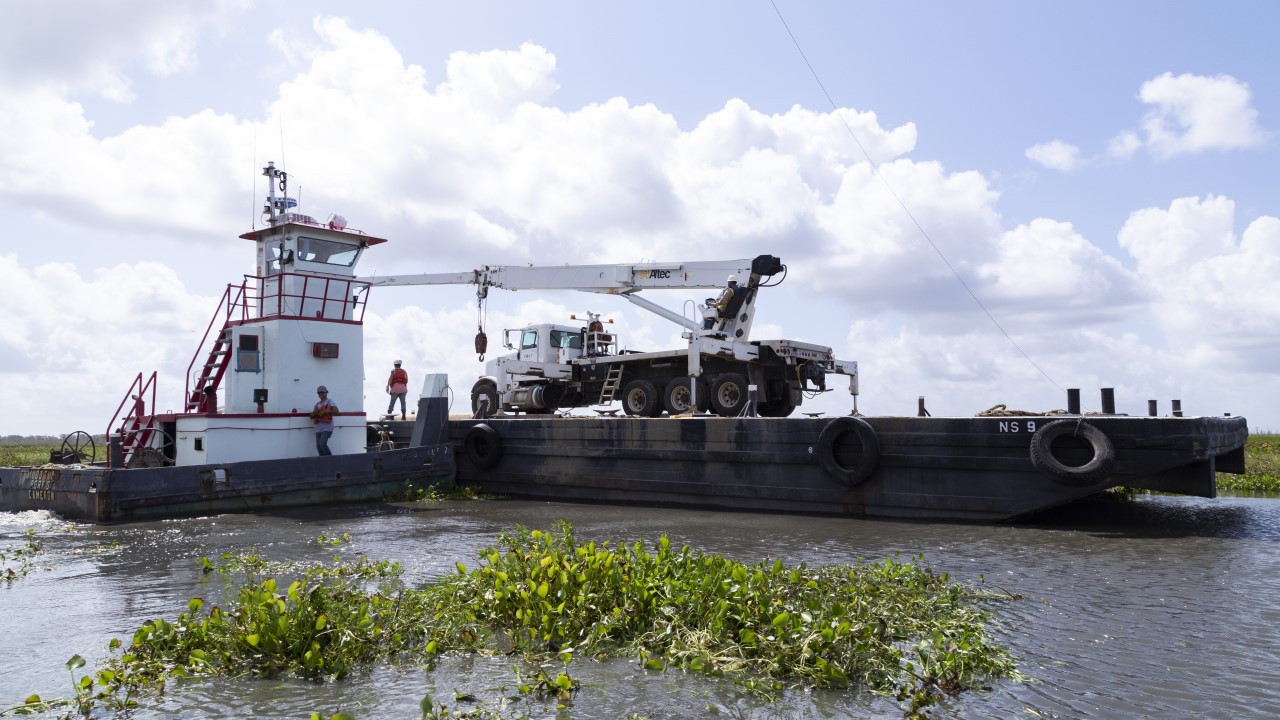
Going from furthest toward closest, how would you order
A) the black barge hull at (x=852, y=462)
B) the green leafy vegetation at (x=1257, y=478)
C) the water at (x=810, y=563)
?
the green leafy vegetation at (x=1257, y=478) → the black barge hull at (x=852, y=462) → the water at (x=810, y=563)

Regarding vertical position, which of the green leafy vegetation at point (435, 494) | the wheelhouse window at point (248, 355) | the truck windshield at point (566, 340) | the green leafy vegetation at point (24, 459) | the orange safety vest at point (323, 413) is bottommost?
the green leafy vegetation at point (435, 494)

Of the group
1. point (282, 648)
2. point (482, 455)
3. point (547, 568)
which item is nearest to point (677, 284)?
point (482, 455)

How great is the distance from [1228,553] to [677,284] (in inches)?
469

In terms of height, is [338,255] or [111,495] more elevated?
[338,255]

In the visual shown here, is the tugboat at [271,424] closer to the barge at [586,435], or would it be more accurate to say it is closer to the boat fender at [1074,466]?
the barge at [586,435]

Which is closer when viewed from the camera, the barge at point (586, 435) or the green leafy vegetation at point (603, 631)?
the green leafy vegetation at point (603, 631)

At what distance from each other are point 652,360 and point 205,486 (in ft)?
29.2

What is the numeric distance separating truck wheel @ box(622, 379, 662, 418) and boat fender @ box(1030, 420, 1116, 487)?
8.44 metres

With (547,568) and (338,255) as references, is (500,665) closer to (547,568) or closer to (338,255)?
(547,568)

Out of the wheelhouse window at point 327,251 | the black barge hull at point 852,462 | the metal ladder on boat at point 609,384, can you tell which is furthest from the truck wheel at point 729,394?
the wheelhouse window at point 327,251

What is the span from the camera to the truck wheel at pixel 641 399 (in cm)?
1797

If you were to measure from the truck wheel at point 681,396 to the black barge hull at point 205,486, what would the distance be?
532cm

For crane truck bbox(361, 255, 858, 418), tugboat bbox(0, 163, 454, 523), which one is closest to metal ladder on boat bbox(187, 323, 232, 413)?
tugboat bbox(0, 163, 454, 523)

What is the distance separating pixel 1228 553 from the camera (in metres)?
9.16
